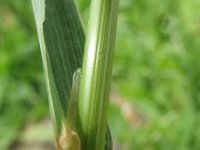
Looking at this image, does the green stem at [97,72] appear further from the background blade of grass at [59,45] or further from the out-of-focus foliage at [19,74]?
the out-of-focus foliage at [19,74]

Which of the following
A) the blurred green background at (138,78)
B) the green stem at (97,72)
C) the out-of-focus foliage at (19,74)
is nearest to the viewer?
the green stem at (97,72)

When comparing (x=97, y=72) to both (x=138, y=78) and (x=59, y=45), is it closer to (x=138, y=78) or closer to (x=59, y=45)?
(x=59, y=45)

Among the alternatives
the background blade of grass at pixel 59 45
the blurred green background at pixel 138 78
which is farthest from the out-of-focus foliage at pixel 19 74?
the background blade of grass at pixel 59 45

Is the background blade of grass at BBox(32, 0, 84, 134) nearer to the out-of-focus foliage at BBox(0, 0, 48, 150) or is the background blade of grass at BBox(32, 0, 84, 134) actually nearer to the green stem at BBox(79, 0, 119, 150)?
the green stem at BBox(79, 0, 119, 150)

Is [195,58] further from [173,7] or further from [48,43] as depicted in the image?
[48,43]

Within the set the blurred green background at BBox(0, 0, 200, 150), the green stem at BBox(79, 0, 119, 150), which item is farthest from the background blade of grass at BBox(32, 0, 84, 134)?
the blurred green background at BBox(0, 0, 200, 150)

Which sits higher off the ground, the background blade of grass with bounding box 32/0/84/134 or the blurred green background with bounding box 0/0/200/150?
the background blade of grass with bounding box 32/0/84/134
